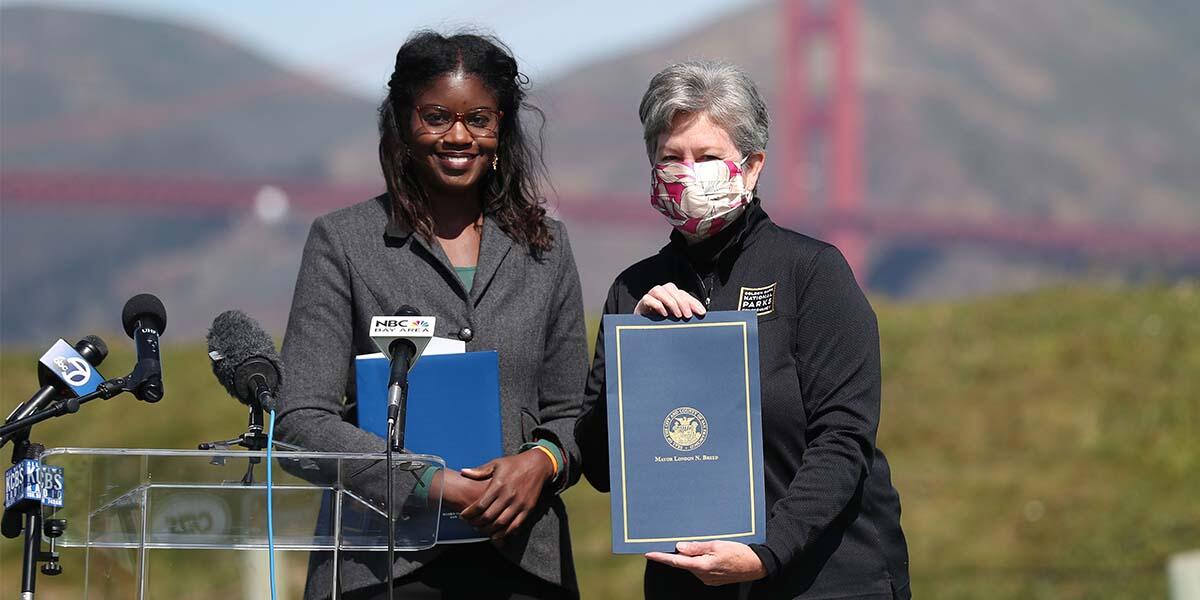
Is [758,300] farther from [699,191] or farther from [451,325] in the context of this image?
[451,325]

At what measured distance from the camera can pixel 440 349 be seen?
10.7 ft

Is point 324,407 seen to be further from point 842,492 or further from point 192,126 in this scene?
point 192,126

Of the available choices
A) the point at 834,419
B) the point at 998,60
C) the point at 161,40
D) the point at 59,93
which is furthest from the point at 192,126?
the point at 834,419

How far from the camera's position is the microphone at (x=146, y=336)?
2.75 metres

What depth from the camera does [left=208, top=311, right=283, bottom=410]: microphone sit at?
2.83 m

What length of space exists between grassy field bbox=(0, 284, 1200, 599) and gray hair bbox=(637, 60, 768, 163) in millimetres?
5253

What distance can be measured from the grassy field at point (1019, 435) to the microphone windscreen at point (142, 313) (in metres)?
5.69

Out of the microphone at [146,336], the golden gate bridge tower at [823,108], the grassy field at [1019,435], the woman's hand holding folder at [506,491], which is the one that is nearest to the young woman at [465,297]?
the woman's hand holding folder at [506,491]

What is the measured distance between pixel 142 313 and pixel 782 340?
1.08 metres

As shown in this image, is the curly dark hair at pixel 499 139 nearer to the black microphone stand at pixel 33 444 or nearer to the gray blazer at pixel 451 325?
the gray blazer at pixel 451 325

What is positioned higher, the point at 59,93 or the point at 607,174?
the point at 59,93

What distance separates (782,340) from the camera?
9.89ft

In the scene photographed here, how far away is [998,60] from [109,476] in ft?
532

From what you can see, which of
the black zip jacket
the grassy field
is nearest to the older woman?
the black zip jacket
